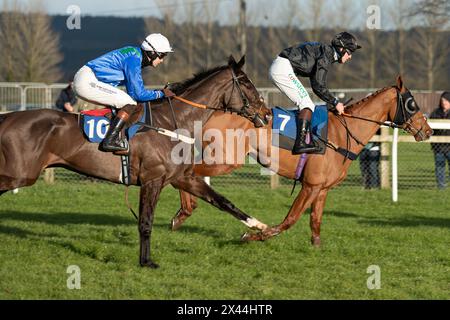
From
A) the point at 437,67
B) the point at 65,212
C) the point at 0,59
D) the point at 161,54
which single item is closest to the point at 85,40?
the point at 0,59

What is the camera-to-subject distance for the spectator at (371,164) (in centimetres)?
1380

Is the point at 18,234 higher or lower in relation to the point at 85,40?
lower

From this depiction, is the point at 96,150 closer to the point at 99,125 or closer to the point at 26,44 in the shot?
the point at 99,125

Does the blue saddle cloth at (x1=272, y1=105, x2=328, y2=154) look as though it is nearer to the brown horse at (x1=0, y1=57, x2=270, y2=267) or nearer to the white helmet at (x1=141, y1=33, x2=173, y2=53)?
the brown horse at (x1=0, y1=57, x2=270, y2=267)

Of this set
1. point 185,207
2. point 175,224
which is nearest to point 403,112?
point 185,207

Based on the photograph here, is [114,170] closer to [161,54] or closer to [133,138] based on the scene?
[133,138]

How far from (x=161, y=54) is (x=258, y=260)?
213cm

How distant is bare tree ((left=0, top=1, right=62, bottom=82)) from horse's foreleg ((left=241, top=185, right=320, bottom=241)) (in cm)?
2938

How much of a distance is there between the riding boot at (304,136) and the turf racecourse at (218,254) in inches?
38.0

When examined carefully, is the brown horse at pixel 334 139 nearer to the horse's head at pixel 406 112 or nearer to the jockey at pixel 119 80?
the horse's head at pixel 406 112

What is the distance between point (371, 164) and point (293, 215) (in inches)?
245

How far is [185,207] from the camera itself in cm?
887

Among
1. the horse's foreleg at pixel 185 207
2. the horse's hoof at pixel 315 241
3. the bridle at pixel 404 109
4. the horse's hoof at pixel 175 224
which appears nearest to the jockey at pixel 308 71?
the bridle at pixel 404 109

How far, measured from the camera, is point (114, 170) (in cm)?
733
